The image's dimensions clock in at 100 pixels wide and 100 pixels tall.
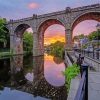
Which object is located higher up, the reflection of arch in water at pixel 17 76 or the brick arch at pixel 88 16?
the brick arch at pixel 88 16

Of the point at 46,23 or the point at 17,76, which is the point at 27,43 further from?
the point at 17,76

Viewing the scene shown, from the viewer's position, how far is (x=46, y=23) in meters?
50.5

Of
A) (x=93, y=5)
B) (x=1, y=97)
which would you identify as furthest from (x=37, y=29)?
(x=1, y=97)

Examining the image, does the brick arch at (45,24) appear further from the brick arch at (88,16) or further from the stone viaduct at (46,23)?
the brick arch at (88,16)

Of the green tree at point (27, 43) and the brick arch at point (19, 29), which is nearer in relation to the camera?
the brick arch at point (19, 29)

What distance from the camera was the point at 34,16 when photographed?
50281 mm

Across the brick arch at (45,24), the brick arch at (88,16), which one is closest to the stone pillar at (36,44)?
the brick arch at (45,24)

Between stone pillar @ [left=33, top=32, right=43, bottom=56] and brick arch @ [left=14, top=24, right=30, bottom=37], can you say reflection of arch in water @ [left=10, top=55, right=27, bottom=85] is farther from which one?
brick arch @ [left=14, top=24, right=30, bottom=37]

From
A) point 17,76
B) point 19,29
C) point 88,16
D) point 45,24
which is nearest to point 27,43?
point 19,29

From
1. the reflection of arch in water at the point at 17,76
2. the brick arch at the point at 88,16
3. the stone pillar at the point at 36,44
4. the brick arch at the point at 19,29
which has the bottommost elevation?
the reflection of arch in water at the point at 17,76

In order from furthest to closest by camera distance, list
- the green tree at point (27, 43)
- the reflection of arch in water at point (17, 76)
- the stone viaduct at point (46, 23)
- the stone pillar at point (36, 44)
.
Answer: the green tree at point (27, 43)
the stone pillar at point (36, 44)
the stone viaduct at point (46, 23)
the reflection of arch in water at point (17, 76)

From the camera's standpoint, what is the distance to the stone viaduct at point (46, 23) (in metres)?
41.5

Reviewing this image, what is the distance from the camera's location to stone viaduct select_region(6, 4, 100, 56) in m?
41.5

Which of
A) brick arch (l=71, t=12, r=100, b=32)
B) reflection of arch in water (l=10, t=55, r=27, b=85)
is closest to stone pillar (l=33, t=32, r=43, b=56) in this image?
brick arch (l=71, t=12, r=100, b=32)
